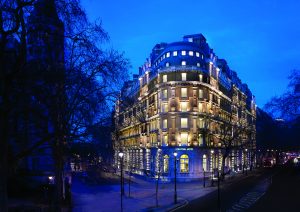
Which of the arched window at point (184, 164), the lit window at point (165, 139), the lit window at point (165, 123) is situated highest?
the lit window at point (165, 123)

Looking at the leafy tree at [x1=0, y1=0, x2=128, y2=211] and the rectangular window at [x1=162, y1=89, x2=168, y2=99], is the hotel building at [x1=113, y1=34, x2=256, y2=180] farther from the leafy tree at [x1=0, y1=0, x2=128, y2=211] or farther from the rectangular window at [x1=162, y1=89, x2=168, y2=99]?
the leafy tree at [x1=0, y1=0, x2=128, y2=211]

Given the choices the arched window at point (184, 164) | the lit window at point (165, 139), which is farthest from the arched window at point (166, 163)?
the arched window at point (184, 164)

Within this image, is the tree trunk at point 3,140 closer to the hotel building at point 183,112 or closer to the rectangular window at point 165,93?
the hotel building at point 183,112

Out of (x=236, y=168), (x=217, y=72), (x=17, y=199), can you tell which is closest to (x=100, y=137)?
(x=17, y=199)

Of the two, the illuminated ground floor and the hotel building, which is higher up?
the hotel building

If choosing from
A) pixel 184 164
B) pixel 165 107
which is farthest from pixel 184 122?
pixel 184 164

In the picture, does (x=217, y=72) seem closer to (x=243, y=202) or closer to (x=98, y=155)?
(x=243, y=202)

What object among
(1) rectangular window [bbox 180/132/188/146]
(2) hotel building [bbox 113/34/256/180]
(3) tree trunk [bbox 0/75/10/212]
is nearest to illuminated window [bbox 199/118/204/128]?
(2) hotel building [bbox 113/34/256/180]

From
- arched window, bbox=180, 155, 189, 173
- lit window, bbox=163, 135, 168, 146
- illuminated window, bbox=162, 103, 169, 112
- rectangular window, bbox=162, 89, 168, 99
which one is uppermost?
rectangular window, bbox=162, 89, 168, 99

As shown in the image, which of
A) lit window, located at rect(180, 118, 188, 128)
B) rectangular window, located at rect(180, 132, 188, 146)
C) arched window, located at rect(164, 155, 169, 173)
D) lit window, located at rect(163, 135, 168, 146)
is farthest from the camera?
lit window, located at rect(163, 135, 168, 146)

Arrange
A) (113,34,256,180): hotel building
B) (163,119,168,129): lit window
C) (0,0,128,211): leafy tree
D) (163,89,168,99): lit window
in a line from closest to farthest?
(0,0,128,211): leafy tree < (113,34,256,180): hotel building < (163,89,168,99): lit window < (163,119,168,129): lit window

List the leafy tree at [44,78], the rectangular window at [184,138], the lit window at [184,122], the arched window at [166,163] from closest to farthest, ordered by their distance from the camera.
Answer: the leafy tree at [44,78], the rectangular window at [184,138], the lit window at [184,122], the arched window at [166,163]

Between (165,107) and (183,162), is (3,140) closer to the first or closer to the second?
(183,162)

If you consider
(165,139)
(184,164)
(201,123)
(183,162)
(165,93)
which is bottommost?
(184,164)
